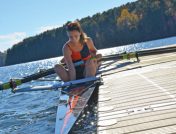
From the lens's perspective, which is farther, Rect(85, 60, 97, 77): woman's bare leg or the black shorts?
the black shorts

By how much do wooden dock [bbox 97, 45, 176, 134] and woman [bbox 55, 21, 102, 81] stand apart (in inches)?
39.4

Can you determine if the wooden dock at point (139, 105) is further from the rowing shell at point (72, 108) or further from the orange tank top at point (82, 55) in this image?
the orange tank top at point (82, 55)

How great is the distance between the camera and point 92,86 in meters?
9.45

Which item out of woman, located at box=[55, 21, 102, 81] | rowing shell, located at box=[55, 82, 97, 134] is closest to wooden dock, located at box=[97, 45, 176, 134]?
rowing shell, located at box=[55, 82, 97, 134]

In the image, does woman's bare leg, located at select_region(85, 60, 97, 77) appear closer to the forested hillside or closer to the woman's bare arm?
the woman's bare arm

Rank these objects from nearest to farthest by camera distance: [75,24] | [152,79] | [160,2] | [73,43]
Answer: [152,79], [75,24], [73,43], [160,2]

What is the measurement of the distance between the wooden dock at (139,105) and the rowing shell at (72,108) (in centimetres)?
34

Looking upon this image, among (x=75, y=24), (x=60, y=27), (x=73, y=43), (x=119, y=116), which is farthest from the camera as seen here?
(x=60, y=27)

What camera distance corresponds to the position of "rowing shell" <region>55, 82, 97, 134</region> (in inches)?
249

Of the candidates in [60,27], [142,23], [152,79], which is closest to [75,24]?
[152,79]

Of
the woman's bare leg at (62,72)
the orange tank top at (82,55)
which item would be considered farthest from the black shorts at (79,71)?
the woman's bare leg at (62,72)

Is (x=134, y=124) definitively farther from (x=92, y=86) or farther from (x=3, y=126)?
(x=3, y=126)

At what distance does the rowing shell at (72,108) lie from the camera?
20.8 ft

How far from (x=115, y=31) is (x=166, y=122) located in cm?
13813
